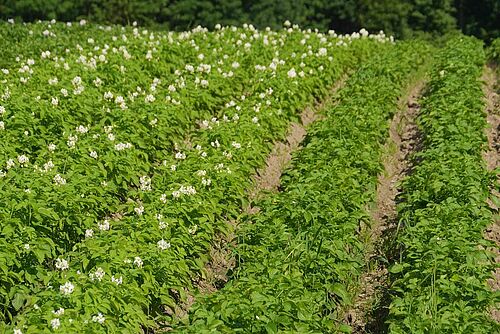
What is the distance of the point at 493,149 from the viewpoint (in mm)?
11570

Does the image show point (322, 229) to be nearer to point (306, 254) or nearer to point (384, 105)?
point (306, 254)

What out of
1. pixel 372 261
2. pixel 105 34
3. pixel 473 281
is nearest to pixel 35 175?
pixel 372 261

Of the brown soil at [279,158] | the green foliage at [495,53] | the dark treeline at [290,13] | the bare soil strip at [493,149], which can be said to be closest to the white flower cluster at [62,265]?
the brown soil at [279,158]

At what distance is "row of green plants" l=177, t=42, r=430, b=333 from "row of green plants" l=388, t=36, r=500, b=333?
48 centimetres

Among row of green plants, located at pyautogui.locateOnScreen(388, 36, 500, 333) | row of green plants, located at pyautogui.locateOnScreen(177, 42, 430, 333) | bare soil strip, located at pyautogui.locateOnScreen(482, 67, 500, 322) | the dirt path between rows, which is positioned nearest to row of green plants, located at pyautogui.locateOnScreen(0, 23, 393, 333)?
the dirt path between rows

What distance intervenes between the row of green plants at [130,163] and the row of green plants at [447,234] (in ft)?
6.15

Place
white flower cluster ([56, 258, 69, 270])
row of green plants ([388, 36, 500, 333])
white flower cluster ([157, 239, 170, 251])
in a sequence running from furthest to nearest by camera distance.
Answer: white flower cluster ([157, 239, 170, 251]) → white flower cluster ([56, 258, 69, 270]) → row of green plants ([388, 36, 500, 333])

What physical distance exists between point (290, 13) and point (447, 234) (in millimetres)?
16367

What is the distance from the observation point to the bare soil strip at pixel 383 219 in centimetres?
713

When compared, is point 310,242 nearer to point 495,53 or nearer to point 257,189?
point 257,189

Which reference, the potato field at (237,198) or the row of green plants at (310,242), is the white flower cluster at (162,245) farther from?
the row of green plants at (310,242)

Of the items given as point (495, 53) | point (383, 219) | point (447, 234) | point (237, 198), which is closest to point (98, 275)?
point (237, 198)

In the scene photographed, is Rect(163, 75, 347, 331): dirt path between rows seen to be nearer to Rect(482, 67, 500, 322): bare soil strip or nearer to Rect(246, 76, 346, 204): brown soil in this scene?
Rect(246, 76, 346, 204): brown soil

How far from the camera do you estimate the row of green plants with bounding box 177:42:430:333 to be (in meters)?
5.73
